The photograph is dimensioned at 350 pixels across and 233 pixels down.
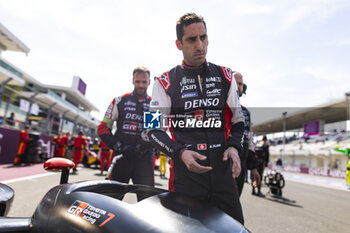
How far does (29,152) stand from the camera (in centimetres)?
980

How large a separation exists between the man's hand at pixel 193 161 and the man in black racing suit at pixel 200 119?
0.10 feet

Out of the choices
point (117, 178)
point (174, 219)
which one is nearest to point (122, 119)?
point (117, 178)

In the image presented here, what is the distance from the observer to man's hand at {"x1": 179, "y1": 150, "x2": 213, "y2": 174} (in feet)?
4.04

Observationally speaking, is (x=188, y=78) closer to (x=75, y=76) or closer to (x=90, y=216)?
(x=90, y=216)

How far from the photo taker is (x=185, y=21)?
160 cm

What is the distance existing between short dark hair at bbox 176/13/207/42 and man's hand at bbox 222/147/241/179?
31.2 inches

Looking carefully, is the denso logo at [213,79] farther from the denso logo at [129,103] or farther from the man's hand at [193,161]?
the denso logo at [129,103]

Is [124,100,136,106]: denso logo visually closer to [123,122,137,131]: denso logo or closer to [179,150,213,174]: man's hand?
[123,122,137,131]: denso logo

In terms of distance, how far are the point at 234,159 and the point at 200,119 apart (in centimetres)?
32

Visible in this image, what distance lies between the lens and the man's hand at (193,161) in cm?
123

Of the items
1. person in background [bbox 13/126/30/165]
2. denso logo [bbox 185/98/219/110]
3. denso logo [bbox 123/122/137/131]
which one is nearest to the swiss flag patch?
denso logo [bbox 185/98/219/110]

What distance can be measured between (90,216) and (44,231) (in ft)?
0.82

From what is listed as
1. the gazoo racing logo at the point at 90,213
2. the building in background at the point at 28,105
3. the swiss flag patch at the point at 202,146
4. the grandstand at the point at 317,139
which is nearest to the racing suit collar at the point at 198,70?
the swiss flag patch at the point at 202,146

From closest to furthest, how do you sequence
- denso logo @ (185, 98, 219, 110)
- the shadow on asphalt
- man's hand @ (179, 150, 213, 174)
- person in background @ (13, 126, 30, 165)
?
man's hand @ (179, 150, 213, 174) < denso logo @ (185, 98, 219, 110) < the shadow on asphalt < person in background @ (13, 126, 30, 165)
